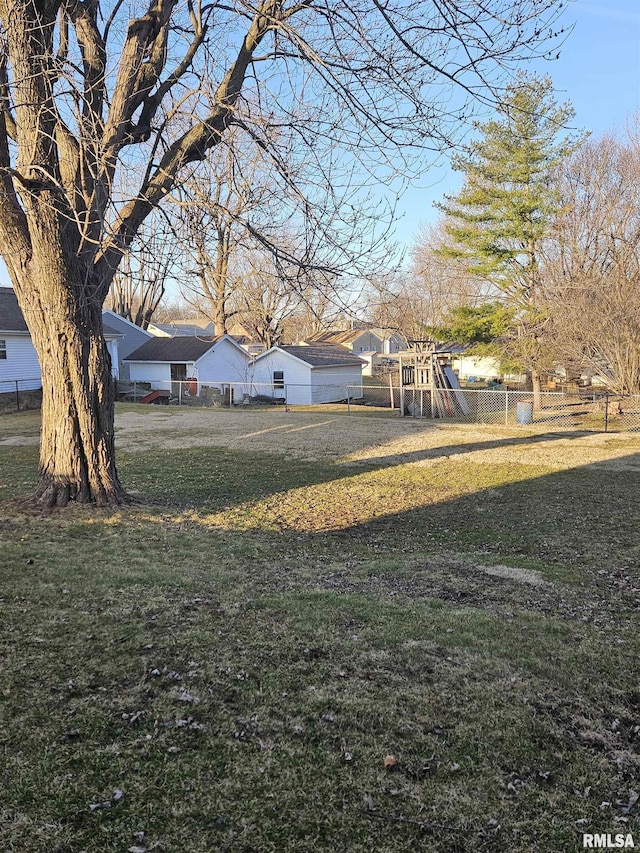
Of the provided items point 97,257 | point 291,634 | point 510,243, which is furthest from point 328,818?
point 510,243

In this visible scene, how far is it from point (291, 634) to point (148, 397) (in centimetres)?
2803

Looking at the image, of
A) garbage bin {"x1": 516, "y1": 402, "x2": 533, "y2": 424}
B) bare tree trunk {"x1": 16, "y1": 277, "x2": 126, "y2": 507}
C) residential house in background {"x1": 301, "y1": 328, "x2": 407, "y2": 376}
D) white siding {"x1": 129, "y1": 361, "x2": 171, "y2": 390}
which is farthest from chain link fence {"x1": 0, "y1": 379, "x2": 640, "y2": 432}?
bare tree trunk {"x1": 16, "y1": 277, "x2": 126, "y2": 507}

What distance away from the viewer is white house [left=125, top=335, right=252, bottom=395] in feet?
110

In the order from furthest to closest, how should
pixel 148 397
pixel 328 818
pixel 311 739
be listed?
pixel 148 397
pixel 311 739
pixel 328 818

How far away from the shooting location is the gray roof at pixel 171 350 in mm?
33562

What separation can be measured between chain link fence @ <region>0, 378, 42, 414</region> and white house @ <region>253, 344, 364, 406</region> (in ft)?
40.2

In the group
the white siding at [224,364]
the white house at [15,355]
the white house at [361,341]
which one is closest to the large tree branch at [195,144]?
the white house at [15,355]

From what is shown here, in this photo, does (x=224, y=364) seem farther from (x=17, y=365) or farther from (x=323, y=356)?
(x=17, y=365)

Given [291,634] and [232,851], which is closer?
[232,851]

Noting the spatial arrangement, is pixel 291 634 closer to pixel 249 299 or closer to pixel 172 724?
pixel 172 724

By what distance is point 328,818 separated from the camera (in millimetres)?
2225

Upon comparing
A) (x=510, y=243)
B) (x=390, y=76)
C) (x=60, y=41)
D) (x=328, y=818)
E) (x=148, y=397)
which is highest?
(x=510, y=243)

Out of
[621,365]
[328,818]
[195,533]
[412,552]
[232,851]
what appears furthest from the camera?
[621,365]

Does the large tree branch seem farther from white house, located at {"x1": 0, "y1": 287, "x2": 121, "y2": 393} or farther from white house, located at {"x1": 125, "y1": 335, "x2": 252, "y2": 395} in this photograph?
white house, located at {"x1": 125, "y1": 335, "x2": 252, "y2": 395}
